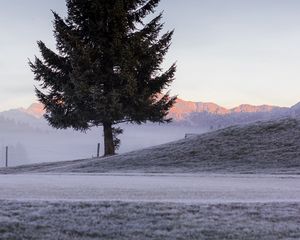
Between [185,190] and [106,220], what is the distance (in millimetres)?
4839

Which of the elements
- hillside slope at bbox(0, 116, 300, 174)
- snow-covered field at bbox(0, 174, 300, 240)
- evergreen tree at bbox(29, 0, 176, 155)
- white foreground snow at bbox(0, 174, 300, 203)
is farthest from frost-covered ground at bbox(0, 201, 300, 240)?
evergreen tree at bbox(29, 0, 176, 155)

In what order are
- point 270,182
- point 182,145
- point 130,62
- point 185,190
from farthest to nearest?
1. point 130,62
2. point 182,145
3. point 270,182
4. point 185,190

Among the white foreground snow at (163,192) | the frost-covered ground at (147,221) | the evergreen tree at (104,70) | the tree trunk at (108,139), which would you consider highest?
the evergreen tree at (104,70)

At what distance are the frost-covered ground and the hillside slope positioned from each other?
10.3 m

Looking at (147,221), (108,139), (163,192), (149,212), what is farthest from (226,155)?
(147,221)

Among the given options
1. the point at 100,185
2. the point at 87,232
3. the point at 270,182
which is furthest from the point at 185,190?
the point at 87,232

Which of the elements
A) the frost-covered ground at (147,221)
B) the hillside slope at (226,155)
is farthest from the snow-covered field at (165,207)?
the hillside slope at (226,155)

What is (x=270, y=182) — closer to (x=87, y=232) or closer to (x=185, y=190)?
(x=185, y=190)

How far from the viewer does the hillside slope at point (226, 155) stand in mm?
22391

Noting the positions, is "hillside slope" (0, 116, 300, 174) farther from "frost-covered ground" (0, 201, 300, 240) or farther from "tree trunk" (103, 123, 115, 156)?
"frost-covered ground" (0, 201, 300, 240)

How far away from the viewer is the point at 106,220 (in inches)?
Result: 366

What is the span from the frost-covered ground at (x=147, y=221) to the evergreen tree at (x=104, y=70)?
Result: 2102cm

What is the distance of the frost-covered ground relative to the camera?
8.30m

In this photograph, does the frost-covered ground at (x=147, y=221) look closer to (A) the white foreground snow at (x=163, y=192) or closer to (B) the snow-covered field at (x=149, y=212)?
(B) the snow-covered field at (x=149, y=212)
